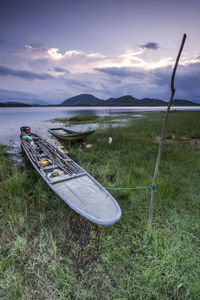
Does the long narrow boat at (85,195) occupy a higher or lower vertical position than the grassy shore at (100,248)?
higher

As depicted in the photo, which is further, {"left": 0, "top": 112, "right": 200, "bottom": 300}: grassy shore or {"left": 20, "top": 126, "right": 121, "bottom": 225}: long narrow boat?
{"left": 20, "top": 126, "right": 121, "bottom": 225}: long narrow boat

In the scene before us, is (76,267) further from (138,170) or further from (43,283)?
(138,170)

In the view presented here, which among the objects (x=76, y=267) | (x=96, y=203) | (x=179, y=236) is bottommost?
(x=76, y=267)

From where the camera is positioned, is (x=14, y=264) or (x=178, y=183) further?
(x=178, y=183)

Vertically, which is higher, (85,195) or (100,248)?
(85,195)

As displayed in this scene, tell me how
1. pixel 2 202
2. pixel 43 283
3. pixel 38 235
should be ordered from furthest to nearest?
1. pixel 2 202
2. pixel 38 235
3. pixel 43 283

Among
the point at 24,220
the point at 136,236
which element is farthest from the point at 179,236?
the point at 24,220

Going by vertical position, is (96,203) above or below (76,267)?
above

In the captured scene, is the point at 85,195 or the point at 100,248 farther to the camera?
the point at 85,195

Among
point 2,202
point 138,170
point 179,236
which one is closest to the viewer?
point 179,236

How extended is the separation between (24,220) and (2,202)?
3.41 feet

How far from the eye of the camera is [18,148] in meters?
10.5

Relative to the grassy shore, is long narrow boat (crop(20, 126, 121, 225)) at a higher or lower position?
higher

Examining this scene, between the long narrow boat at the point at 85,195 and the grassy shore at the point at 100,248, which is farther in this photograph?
the long narrow boat at the point at 85,195
